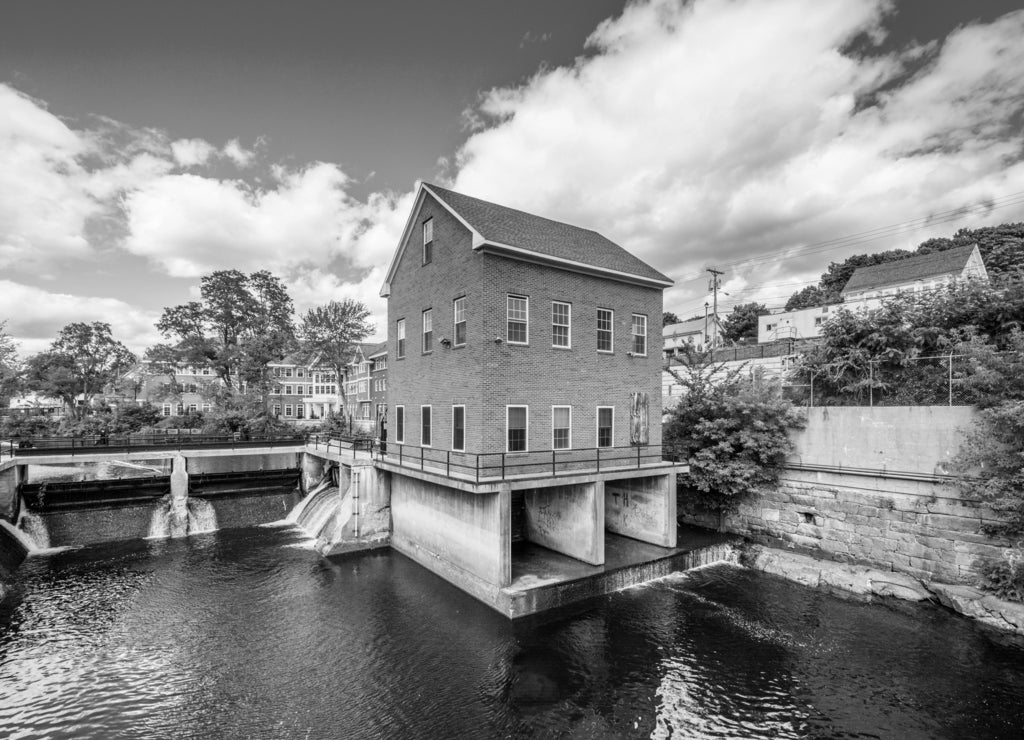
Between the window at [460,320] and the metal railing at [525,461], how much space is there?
12.0 ft

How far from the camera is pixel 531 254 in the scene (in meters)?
14.6

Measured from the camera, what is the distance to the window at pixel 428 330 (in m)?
17.0

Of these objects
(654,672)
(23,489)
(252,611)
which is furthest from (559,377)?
(23,489)

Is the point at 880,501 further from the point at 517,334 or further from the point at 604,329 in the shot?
the point at 517,334

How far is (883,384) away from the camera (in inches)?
709

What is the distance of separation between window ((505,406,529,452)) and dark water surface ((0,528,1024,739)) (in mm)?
4791

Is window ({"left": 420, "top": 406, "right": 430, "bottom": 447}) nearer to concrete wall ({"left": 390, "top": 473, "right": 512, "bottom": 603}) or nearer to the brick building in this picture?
the brick building

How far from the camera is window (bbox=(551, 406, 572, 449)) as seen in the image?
15.5 metres

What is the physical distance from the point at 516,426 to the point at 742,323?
54999 mm

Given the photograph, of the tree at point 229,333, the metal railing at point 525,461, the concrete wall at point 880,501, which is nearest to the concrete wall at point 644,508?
the metal railing at point 525,461

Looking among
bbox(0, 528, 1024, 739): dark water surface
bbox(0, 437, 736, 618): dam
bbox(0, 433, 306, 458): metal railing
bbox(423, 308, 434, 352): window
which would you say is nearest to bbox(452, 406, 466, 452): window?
bbox(0, 437, 736, 618): dam

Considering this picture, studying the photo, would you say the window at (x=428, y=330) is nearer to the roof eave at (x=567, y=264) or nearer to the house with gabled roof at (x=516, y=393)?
the house with gabled roof at (x=516, y=393)

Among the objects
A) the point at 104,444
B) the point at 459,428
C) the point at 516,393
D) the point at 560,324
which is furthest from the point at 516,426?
the point at 104,444

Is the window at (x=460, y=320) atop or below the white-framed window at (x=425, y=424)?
atop
